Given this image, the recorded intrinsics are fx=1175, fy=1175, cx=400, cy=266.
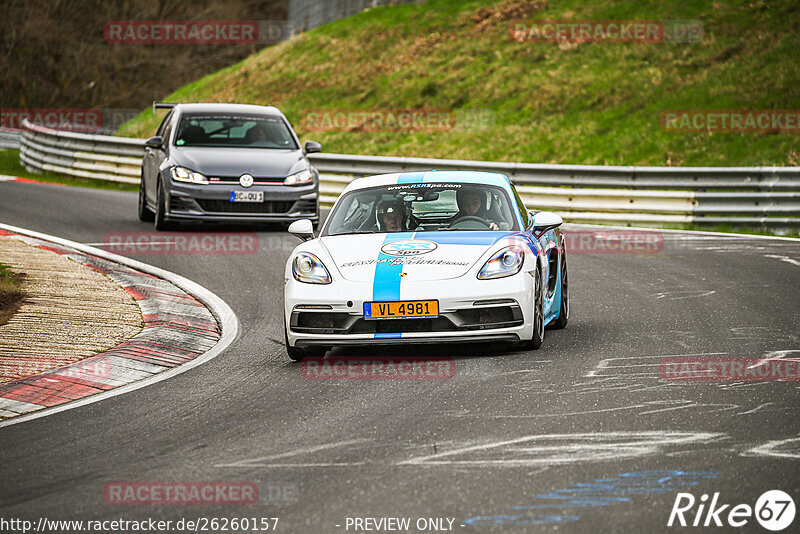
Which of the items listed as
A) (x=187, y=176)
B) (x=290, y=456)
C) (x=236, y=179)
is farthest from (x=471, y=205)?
(x=187, y=176)

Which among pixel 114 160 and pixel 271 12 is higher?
pixel 271 12

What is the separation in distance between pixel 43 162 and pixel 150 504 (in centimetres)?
2315

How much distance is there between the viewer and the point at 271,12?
60750mm

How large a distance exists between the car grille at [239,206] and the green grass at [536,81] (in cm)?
1160

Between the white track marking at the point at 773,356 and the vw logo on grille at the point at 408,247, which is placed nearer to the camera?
the white track marking at the point at 773,356

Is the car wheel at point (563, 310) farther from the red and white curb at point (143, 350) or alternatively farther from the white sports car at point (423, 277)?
the red and white curb at point (143, 350)

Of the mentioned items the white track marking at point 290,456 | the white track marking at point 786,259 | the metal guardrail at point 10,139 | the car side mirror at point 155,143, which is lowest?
the white track marking at point 786,259

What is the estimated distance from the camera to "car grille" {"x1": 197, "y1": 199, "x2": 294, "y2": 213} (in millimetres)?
15922

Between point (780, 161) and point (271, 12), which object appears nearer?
point (780, 161)

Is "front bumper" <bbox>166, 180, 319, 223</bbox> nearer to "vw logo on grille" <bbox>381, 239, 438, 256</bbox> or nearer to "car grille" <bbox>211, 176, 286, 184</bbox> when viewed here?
"car grille" <bbox>211, 176, 286, 184</bbox>

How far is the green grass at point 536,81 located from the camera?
26984 mm

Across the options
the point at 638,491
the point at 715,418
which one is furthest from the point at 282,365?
the point at 638,491

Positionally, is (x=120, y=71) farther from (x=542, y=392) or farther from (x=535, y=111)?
(x=542, y=392)

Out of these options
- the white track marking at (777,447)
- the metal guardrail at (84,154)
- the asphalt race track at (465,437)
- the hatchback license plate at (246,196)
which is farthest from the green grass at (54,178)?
the white track marking at (777,447)
